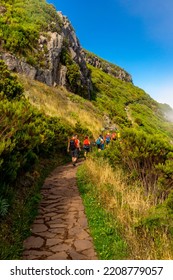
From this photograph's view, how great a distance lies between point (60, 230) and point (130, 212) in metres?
1.56

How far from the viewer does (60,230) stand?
730cm

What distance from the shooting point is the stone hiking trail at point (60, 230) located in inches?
238

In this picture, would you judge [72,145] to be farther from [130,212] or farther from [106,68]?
[106,68]

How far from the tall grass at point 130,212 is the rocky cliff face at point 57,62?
22.6m

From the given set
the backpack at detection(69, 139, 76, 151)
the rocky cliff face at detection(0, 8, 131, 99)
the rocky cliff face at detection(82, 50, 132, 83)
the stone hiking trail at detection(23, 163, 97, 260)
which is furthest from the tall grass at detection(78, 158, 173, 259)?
the rocky cliff face at detection(82, 50, 132, 83)

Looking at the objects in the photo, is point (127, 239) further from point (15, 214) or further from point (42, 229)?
point (15, 214)

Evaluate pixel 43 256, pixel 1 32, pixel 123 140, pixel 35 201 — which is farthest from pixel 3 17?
pixel 43 256

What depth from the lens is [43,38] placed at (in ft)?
120

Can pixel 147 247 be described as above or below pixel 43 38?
below

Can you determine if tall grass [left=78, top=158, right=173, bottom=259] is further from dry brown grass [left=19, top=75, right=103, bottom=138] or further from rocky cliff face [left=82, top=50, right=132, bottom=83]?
rocky cliff face [left=82, top=50, right=132, bottom=83]

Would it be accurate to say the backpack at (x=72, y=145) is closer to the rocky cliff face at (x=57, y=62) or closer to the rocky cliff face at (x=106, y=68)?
the rocky cliff face at (x=57, y=62)

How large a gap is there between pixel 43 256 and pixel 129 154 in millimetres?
6160

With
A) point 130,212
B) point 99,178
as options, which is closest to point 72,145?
point 99,178

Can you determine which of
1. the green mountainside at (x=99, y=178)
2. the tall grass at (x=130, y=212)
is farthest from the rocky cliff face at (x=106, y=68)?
the tall grass at (x=130, y=212)
